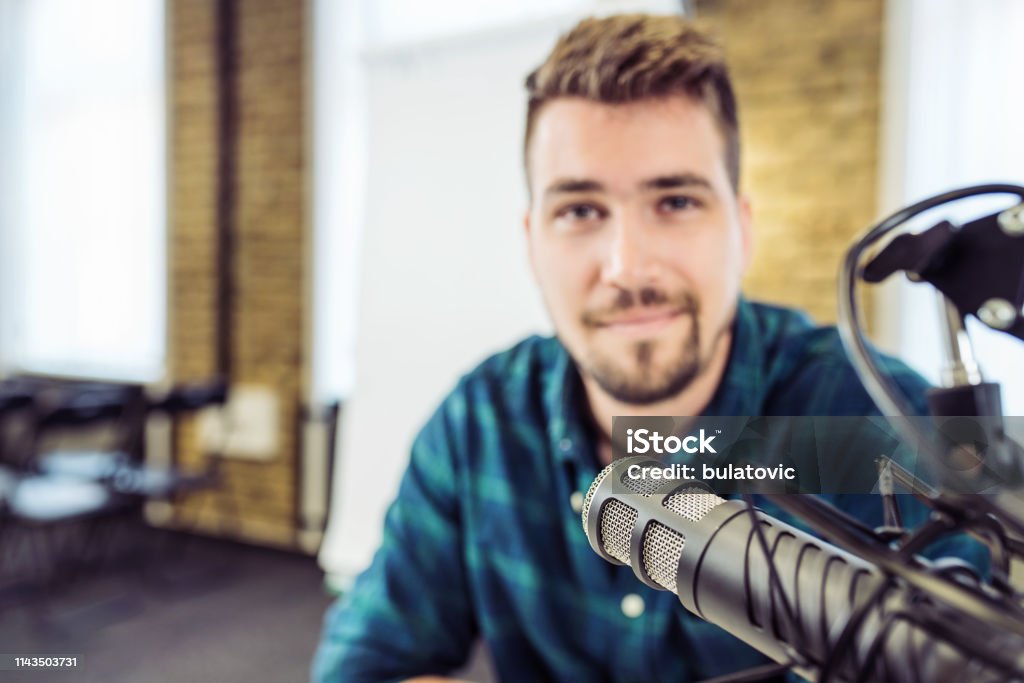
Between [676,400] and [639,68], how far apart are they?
308 mm

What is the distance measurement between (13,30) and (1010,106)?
5388 millimetres

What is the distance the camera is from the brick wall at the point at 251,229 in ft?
11.8

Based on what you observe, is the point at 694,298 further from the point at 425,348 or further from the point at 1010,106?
the point at 1010,106

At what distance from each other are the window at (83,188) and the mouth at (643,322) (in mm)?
3963

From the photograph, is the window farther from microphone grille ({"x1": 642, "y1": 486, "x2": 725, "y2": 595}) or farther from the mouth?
microphone grille ({"x1": 642, "y1": 486, "x2": 725, "y2": 595})

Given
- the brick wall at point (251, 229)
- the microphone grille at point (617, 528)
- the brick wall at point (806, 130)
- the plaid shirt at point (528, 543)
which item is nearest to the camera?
the microphone grille at point (617, 528)

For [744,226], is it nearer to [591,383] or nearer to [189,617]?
[591,383]

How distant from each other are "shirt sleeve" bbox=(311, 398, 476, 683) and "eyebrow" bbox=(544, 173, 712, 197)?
1.45 ft

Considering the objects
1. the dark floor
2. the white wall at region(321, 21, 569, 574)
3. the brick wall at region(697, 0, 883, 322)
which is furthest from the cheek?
the brick wall at region(697, 0, 883, 322)

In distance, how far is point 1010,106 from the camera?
6.53 ft

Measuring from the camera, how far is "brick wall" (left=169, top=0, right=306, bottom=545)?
358 cm

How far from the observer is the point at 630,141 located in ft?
1.96

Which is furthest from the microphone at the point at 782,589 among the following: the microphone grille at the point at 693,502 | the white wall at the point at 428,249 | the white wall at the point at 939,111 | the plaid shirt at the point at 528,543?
the white wall at the point at 939,111

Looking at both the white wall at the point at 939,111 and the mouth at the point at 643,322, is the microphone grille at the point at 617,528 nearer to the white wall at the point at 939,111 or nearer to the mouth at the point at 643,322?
the mouth at the point at 643,322
